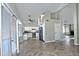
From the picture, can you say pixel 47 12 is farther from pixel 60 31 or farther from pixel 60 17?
pixel 60 31

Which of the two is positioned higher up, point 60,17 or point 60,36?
point 60,17

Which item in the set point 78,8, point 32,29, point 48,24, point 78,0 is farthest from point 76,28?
point 32,29

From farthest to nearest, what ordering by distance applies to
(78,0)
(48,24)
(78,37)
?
(48,24) → (78,37) → (78,0)

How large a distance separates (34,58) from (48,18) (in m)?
9.49

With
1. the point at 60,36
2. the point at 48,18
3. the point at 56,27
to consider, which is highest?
the point at 48,18

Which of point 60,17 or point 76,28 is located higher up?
point 60,17

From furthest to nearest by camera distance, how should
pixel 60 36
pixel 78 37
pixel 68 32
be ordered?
pixel 68 32, pixel 60 36, pixel 78 37

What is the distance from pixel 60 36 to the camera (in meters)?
11.2

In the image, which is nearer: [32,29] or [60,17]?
[60,17]

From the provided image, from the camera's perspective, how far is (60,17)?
11.3 metres

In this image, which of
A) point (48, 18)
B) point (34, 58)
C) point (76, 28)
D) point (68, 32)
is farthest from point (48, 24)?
point (34, 58)

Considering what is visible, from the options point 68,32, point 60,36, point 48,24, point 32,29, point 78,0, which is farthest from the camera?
point 68,32

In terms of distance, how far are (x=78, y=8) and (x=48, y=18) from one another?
126 inches

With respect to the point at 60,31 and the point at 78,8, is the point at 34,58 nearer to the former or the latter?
the point at 78,8
